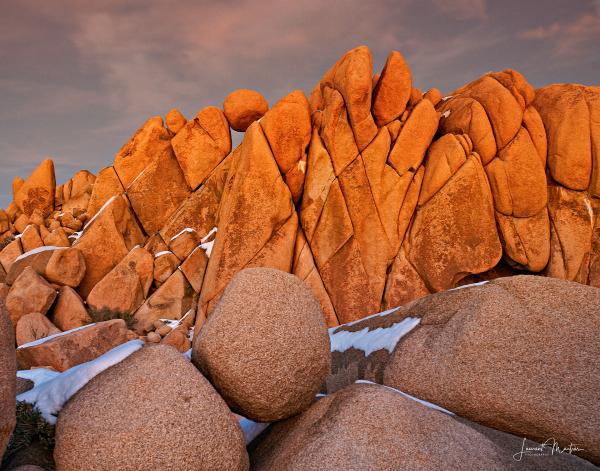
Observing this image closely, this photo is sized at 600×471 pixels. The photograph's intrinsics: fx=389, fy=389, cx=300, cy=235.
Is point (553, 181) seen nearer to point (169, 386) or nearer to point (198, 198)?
point (198, 198)

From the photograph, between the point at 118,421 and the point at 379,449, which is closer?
the point at 118,421

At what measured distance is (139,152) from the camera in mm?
28078

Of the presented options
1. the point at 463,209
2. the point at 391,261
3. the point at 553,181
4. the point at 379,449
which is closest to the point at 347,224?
the point at 391,261

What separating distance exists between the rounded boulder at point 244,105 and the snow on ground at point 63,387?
911 inches

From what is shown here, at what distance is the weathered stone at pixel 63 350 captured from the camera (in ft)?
43.0

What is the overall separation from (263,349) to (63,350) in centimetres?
967

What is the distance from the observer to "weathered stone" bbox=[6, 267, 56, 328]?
20547mm

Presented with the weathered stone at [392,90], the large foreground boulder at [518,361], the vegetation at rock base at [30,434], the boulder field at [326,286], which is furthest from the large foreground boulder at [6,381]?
the weathered stone at [392,90]

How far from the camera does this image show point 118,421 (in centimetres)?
572

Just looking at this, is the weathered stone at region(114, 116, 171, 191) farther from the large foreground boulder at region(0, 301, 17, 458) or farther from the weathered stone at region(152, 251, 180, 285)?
the large foreground boulder at region(0, 301, 17, 458)

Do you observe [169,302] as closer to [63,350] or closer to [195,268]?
[195,268]

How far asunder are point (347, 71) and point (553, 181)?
14.3 metres

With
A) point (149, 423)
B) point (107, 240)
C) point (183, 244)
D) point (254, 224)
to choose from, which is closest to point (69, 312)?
point (107, 240)

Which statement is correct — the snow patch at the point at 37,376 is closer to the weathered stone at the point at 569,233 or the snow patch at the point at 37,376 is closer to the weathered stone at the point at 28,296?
the weathered stone at the point at 28,296
